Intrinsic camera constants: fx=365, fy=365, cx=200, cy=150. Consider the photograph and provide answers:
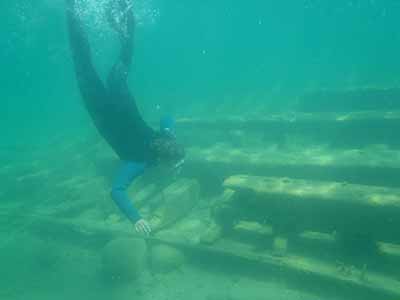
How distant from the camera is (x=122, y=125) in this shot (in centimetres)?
501

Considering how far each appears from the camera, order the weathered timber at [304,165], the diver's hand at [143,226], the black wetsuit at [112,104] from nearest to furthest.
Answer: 1. the diver's hand at [143,226]
2. the black wetsuit at [112,104]
3. the weathered timber at [304,165]

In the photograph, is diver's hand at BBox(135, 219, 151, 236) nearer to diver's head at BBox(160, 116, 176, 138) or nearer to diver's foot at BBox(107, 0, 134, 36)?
diver's head at BBox(160, 116, 176, 138)

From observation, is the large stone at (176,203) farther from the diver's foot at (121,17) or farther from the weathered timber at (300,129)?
the diver's foot at (121,17)

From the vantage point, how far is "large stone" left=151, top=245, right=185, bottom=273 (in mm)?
7902

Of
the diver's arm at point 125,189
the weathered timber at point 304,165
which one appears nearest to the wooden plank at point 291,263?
the weathered timber at point 304,165

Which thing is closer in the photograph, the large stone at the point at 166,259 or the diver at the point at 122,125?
the diver at the point at 122,125

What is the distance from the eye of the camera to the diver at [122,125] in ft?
15.6

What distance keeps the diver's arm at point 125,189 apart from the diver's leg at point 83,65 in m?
1.01

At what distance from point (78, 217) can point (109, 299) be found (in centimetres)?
414

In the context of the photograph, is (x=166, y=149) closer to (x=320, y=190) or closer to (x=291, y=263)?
(x=320, y=190)

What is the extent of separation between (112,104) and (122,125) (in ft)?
1.13

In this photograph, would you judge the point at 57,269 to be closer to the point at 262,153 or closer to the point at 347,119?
the point at 262,153

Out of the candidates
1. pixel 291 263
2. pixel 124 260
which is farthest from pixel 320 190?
pixel 124 260

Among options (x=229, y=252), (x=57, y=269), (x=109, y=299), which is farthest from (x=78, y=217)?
(x=229, y=252)
